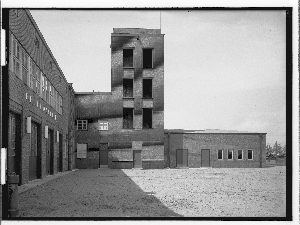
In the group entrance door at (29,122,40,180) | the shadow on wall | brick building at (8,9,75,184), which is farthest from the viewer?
entrance door at (29,122,40,180)

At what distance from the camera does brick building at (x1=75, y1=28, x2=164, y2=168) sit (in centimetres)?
3897

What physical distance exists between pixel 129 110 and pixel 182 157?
7.25 metres

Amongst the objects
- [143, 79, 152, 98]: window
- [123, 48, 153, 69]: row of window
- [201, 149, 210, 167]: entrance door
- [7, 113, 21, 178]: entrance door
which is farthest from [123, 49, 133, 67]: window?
[7, 113, 21, 178]: entrance door

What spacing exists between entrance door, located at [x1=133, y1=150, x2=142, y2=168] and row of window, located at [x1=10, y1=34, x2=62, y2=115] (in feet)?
43.5

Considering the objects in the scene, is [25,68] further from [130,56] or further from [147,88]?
[147,88]

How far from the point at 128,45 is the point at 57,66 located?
39.1 feet

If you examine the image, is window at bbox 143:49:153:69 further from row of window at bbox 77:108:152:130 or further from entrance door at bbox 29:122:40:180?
entrance door at bbox 29:122:40:180

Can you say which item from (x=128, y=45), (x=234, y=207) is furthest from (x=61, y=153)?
(x=234, y=207)

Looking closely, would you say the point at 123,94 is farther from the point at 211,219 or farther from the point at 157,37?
the point at 211,219

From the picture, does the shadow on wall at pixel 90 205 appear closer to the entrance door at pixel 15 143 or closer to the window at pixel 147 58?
the entrance door at pixel 15 143

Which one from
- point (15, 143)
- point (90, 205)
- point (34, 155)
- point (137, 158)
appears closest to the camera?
point (90, 205)

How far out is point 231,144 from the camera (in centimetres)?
4291

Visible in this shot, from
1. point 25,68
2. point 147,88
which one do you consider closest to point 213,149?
point 147,88

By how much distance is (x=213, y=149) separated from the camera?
42500 millimetres
